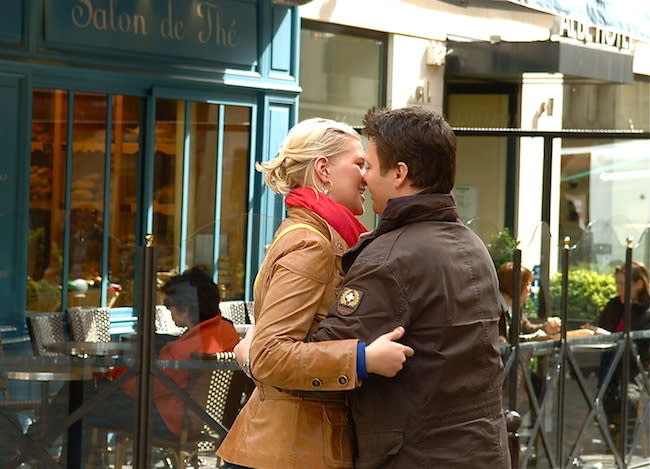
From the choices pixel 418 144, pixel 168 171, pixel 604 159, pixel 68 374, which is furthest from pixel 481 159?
pixel 418 144

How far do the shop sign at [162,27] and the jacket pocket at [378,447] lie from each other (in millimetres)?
5535

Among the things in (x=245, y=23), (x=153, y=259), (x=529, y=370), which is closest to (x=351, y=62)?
(x=245, y=23)

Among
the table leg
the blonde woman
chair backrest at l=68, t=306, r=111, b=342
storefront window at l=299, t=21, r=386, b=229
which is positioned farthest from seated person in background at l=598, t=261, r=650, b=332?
the blonde woman

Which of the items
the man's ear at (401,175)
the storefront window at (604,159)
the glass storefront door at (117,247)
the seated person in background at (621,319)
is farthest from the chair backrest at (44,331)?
the storefront window at (604,159)

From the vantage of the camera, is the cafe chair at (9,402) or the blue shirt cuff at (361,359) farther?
the cafe chair at (9,402)

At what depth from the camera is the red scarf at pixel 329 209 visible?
10.1ft

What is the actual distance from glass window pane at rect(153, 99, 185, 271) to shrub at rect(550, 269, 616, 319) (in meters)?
3.05

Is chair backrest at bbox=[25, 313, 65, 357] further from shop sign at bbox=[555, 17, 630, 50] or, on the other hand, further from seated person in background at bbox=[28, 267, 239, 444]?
shop sign at bbox=[555, 17, 630, 50]

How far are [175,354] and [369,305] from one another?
2739 millimetres

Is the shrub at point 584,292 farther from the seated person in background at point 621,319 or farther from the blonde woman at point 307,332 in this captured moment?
the blonde woman at point 307,332

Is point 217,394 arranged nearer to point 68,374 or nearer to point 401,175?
point 68,374

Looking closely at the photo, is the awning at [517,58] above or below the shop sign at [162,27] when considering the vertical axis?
above

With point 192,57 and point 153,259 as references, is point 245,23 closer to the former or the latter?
point 192,57

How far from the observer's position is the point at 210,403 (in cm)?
550
